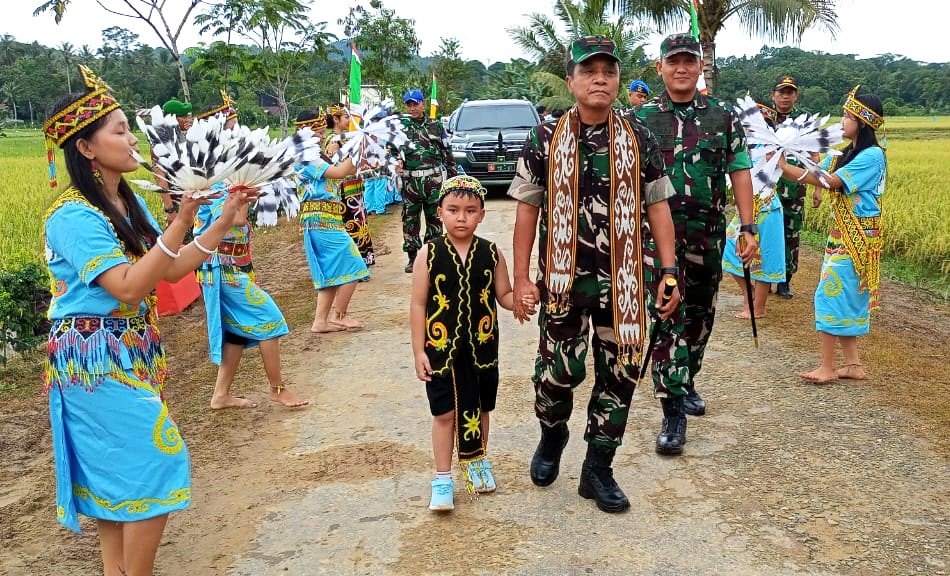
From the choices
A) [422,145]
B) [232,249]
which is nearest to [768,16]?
[422,145]

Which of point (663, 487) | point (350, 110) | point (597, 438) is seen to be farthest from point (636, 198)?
point (350, 110)

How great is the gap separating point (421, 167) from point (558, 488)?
17.8 feet

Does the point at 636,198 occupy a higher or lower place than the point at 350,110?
lower

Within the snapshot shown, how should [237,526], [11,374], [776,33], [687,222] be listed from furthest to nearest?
[776,33] < [11,374] < [687,222] < [237,526]

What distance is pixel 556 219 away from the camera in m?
3.30

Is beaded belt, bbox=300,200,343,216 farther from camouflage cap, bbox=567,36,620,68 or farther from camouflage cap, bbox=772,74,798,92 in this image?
camouflage cap, bbox=772,74,798,92

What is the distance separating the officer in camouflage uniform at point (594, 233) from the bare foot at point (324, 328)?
11.6 feet

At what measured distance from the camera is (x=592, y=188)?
327cm

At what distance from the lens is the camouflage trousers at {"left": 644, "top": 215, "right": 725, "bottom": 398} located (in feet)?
13.1

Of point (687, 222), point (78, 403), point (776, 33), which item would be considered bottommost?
point (78, 403)

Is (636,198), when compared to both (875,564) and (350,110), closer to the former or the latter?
(875,564)

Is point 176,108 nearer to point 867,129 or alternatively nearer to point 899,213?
point 867,129

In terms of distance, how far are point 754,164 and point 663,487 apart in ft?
6.33

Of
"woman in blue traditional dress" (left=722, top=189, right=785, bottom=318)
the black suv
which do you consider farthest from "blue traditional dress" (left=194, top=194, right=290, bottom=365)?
the black suv
